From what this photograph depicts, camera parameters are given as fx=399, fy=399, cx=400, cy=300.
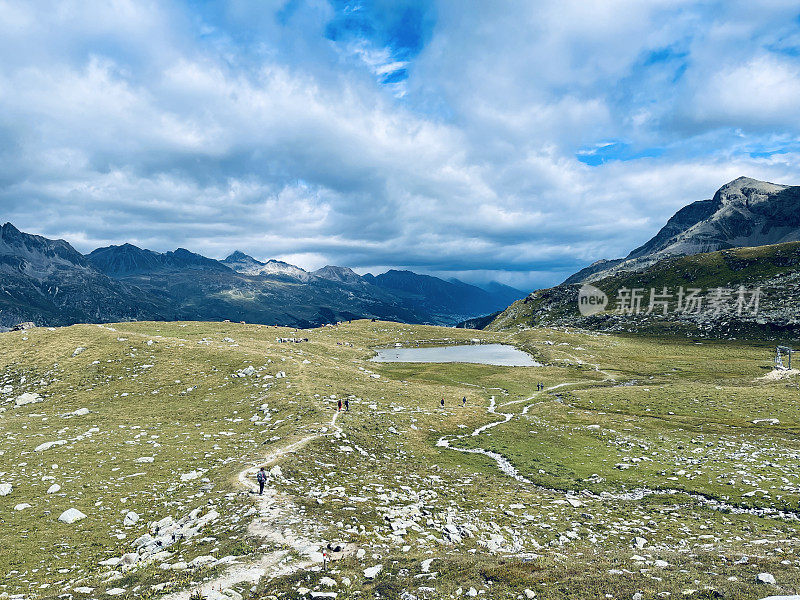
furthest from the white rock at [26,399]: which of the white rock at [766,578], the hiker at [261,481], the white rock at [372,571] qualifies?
the white rock at [766,578]

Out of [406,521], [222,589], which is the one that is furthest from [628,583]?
[222,589]

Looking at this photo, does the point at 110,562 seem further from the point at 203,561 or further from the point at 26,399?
the point at 26,399

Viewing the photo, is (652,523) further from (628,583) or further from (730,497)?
(628,583)

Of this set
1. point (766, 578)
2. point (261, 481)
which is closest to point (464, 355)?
point (261, 481)

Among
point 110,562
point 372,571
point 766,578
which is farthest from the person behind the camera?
point 110,562

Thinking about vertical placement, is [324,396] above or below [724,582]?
below

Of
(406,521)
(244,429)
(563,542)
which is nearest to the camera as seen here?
(563,542)

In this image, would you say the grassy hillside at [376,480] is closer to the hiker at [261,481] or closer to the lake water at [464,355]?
the hiker at [261,481]
